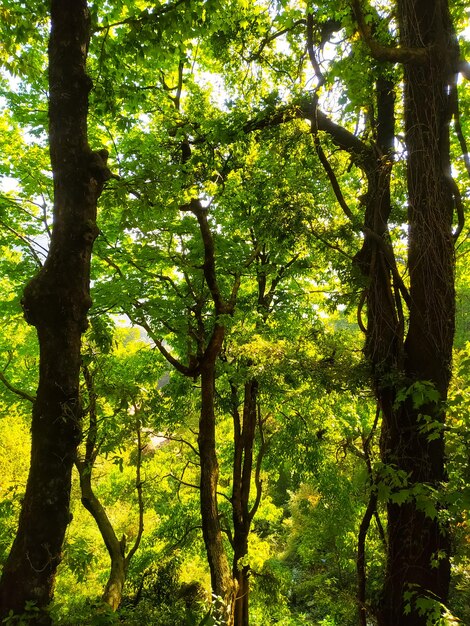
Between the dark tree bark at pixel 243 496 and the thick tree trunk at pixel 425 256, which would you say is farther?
the dark tree bark at pixel 243 496

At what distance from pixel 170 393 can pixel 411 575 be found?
6434mm

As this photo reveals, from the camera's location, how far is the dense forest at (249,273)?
2822 millimetres

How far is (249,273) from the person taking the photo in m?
8.95

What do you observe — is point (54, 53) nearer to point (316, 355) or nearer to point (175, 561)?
point (316, 355)

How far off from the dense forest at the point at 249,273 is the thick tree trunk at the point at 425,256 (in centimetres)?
2

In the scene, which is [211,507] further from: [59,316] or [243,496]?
[59,316]

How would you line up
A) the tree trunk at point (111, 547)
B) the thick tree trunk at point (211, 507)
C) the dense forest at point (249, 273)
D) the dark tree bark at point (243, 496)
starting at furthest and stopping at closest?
1. the tree trunk at point (111, 547)
2. the dark tree bark at point (243, 496)
3. the thick tree trunk at point (211, 507)
4. the dense forest at point (249, 273)

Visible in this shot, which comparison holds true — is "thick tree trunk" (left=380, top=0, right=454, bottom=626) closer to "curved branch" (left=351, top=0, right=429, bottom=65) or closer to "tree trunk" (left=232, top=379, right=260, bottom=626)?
"curved branch" (left=351, top=0, right=429, bottom=65)

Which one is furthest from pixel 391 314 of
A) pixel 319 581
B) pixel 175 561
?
pixel 319 581

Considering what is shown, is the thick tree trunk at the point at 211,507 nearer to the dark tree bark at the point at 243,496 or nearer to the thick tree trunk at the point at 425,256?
the dark tree bark at the point at 243,496

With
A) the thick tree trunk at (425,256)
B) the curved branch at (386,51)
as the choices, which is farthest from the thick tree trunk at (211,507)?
the curved branch at (386,51)

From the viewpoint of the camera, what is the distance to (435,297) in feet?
13.3

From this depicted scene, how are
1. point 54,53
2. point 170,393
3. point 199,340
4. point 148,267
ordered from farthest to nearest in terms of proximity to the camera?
point 170,393 → point 148,267 → point 199,340 → point 54,53

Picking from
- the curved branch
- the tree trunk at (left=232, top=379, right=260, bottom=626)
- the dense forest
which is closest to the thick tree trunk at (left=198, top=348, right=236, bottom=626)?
the dense forest
